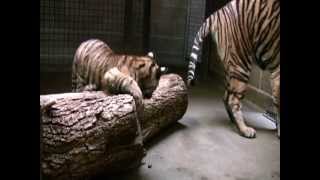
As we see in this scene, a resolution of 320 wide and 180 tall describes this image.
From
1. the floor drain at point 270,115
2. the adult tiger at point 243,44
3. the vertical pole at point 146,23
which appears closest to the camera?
the adult tiger at point 243,44

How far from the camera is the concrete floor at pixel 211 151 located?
2.54 meters

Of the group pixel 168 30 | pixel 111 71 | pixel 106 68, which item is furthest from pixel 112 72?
pixel 168 30

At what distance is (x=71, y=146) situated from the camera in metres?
1.97

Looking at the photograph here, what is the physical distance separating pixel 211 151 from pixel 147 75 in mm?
691

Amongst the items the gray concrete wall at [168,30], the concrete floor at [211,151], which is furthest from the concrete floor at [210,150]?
the gray concrete wall at [168,30]

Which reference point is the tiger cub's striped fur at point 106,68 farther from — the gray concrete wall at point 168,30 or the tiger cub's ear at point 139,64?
the gray concrete wall at point 168,30

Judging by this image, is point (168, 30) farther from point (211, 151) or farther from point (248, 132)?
point (211, 151)

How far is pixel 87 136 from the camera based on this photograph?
80.6 inches

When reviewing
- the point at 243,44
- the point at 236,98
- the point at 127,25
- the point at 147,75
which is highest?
the point at 127,25

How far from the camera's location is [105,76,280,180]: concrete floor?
254cm

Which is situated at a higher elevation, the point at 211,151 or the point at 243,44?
the point at 243,44
